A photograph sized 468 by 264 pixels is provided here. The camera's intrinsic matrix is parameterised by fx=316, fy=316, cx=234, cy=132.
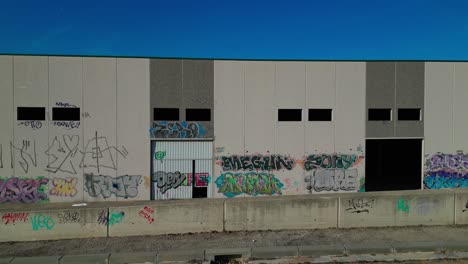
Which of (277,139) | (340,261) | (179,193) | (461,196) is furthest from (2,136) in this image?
(461,196)

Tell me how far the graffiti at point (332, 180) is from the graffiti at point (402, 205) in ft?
14.3

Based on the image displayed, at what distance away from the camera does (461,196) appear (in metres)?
9.09

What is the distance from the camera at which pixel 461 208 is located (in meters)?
9.12

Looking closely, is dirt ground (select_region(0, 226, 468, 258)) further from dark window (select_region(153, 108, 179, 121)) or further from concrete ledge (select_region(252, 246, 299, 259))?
dark window (select_region(153, 108, 179, 121))

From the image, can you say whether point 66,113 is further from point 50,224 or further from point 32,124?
point 50,224

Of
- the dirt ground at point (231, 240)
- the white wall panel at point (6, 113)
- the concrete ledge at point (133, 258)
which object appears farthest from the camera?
the white wall panel at point (6, 113)

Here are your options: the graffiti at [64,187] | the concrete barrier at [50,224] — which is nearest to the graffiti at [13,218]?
the concrete barrier at [50,224]

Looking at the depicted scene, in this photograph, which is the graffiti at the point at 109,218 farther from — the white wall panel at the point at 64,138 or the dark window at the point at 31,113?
the dark window at the point at 31,113

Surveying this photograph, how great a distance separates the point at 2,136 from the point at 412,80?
16.5 metres

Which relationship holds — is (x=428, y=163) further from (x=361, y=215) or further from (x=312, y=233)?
(x=312, y=233)

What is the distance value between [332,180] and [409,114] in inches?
176

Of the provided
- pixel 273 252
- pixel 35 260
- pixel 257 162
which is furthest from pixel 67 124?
pixel 273 252

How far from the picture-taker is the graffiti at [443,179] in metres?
13.6

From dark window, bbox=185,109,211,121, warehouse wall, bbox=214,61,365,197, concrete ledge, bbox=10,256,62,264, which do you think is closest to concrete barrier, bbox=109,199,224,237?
concrete ledge, bbox=10,256,62,264
